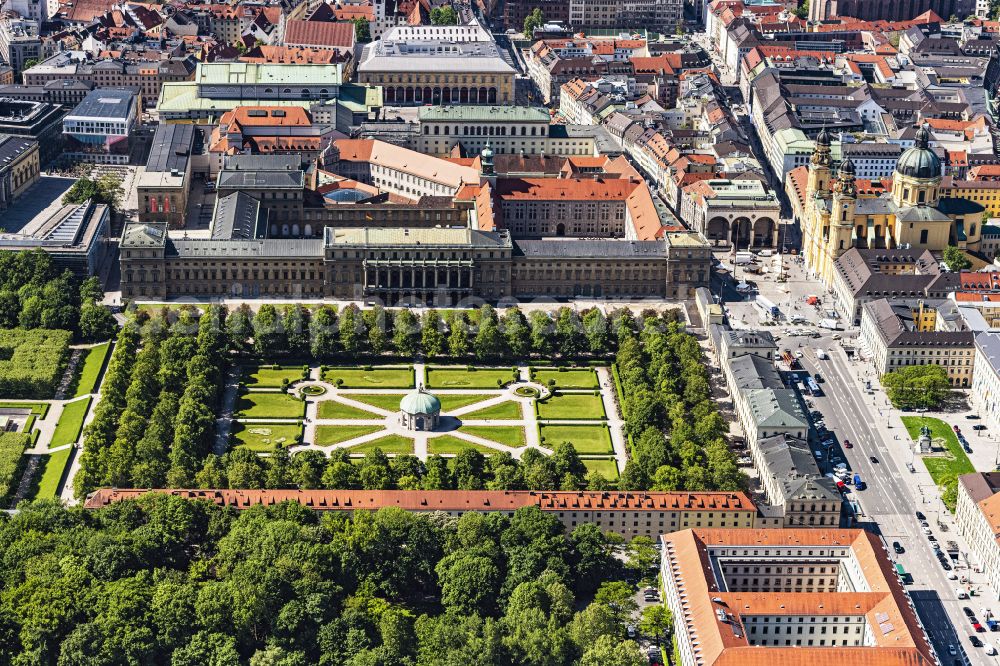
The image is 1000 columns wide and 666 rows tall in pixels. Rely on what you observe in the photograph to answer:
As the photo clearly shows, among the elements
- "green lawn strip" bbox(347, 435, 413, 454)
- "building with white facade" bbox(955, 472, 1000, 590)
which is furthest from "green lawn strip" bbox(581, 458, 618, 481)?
"building with white facade" bbox(955, 472, 1000, 590)

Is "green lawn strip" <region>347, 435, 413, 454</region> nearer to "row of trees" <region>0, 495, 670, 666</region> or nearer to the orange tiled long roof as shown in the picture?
the orange tiled long roof

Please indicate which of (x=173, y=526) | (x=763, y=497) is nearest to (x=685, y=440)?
(x=763, y=497)

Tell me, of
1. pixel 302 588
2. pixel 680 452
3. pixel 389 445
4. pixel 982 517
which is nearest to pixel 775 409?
pixel 680 452

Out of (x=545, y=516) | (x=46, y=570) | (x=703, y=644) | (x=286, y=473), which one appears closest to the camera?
(x=703, y=644)

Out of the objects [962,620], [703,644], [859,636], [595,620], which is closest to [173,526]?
[595,620]

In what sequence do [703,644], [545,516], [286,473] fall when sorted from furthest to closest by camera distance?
[286,473]
[545,516]
[703,644]

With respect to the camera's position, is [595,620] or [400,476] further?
[400,476]

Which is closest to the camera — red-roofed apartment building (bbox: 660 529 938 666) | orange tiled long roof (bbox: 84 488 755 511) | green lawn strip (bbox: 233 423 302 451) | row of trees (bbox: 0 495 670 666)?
red-roofed apartment building (bbox: 660 529 938 666)

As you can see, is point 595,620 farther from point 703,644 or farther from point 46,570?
point 46,570
